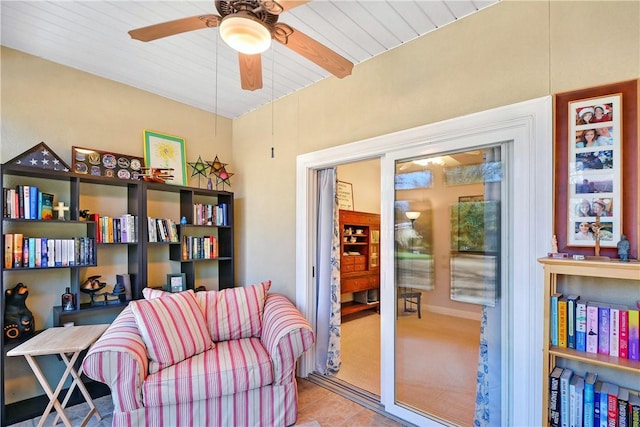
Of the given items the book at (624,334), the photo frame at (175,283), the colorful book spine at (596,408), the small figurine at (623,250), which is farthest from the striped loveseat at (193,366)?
the small figurine at (623,250)

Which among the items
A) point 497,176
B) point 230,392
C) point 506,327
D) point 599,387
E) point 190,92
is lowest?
point 230,392

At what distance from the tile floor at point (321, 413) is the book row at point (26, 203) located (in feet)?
4.84

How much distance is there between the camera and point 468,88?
2039mm

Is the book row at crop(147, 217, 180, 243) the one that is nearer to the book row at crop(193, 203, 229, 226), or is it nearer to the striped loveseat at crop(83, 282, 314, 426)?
the book row at crop(193, 203, 229, 226)

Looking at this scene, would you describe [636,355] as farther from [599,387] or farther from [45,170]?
[45,170]

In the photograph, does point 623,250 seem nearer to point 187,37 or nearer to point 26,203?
point 187,37

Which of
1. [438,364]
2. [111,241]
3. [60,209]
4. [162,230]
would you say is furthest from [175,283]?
[438,364]

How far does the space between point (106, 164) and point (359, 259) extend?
3.38 m

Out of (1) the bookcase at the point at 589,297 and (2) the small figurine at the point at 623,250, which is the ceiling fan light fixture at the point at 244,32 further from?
(2) the small figurine at the point at 623,250

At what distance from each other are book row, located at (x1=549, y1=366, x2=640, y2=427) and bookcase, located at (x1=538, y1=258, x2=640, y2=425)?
4cm

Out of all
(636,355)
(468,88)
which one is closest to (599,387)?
(636,355)

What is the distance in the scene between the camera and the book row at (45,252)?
7.37ft

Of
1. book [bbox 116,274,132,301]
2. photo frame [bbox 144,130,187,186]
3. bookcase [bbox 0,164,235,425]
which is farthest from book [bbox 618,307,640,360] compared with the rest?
photo frame [bbox 144,130,187,186]

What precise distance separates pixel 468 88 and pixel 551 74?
0.44 meters
